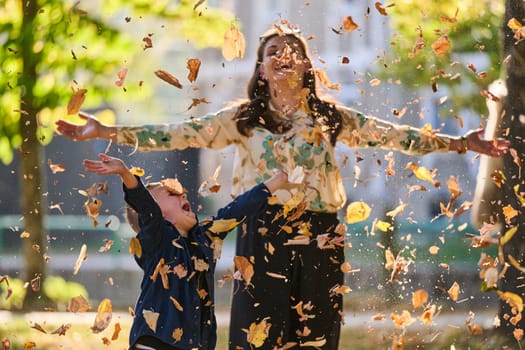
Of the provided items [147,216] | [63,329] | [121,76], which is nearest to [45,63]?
[121,76]

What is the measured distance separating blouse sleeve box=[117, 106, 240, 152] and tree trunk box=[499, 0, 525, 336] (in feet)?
3.51

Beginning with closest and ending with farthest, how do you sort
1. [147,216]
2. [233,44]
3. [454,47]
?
[147,216] → [233,44] → [454,47]

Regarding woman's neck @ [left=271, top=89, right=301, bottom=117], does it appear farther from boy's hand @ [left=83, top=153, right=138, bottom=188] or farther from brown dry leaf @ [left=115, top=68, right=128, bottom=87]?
brown dry leaf @ [left=115, top=68, right=128, bottom=87]

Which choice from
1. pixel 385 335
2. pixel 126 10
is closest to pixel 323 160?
pixel 385 335

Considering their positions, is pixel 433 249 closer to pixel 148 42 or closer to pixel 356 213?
pixel 356 213

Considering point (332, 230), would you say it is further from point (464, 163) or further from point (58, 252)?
point (58, 252)

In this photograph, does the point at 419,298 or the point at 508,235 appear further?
the point at 508,235

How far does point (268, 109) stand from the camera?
305 cm

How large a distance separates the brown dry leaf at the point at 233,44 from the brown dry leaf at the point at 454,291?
1.05m

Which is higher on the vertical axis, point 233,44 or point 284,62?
point 233,44

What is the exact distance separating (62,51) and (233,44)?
2.72 feet

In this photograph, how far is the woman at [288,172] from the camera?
2.97 metres

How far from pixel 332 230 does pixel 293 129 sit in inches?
11.9

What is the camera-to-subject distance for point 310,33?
11.5 ft
